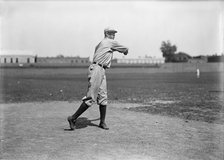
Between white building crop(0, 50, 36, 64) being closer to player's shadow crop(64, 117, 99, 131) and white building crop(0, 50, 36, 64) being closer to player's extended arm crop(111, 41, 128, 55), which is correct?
player's shadow crop(64, 117, 99, 131)

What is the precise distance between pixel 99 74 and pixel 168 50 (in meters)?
123

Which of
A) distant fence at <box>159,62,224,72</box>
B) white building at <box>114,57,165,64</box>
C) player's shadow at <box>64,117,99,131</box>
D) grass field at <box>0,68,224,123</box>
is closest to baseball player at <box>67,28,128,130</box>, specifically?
player's shadow at <box>64,117,99,131</box>

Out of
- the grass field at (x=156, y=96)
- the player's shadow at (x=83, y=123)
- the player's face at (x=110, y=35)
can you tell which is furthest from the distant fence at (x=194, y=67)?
the player's face at (x=110, y=35)

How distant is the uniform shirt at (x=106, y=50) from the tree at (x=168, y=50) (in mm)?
121227

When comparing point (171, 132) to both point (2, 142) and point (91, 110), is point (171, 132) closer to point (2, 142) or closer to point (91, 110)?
point (2, 142)

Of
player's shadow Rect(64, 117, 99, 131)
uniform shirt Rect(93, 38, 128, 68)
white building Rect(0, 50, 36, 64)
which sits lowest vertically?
player's shadow Rect(64, 117, 99, 131)

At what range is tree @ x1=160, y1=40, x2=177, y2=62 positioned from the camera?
125 m

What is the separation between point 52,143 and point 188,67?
72.3m

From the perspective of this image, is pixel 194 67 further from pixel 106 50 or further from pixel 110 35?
pixel 106 50

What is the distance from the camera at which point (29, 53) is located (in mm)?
105000

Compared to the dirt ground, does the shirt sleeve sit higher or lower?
higher

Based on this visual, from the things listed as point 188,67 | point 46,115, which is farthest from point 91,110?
point 188,67

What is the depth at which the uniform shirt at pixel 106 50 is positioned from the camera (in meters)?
5.82

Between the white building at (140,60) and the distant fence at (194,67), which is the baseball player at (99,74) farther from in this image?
the white building at (140,60)
